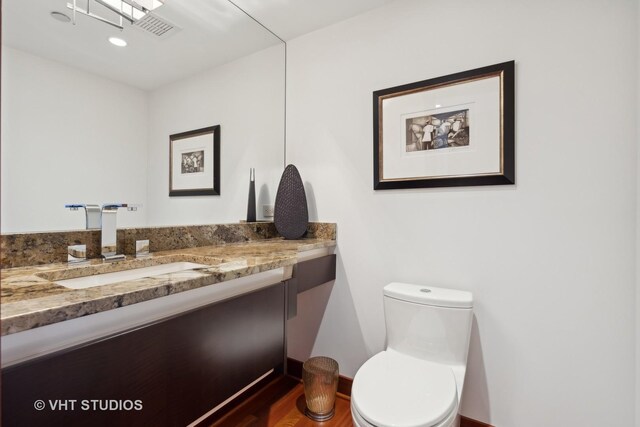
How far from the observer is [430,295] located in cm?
143

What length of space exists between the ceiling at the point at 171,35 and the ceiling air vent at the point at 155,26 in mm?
16

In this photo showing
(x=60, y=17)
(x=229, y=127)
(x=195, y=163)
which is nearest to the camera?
(x=60, y=17)

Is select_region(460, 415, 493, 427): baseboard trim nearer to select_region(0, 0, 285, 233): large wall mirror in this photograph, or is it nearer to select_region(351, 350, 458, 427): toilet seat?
select_region(351, 350, 458, 427): toilet seat

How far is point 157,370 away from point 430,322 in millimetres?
1069

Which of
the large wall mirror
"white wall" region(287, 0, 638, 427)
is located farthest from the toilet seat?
the large wall mirror

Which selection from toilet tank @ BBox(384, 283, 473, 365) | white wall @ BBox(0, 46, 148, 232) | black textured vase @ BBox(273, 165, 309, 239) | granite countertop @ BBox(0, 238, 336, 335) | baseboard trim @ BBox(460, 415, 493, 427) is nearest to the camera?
granite countertop @ BBox(0, 238, 336, 335)

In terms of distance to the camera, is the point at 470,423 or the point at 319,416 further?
the point at 319,416

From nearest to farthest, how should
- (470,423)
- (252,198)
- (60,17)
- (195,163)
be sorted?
(60,17), (470,423), (195,163), (252,198)

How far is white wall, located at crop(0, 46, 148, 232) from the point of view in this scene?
101 cm

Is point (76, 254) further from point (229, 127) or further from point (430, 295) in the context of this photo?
point (430, 295)

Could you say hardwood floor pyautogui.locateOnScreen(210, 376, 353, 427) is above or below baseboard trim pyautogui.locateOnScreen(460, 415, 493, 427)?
below

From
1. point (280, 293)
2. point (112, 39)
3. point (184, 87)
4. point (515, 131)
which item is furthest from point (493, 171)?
point (112, 39)

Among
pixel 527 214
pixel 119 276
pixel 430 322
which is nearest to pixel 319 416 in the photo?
pixel 430 322

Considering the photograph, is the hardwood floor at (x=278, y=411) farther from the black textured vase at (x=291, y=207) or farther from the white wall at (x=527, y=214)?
the black textured vase at (x=291, y=207)
